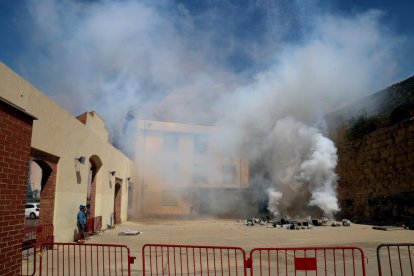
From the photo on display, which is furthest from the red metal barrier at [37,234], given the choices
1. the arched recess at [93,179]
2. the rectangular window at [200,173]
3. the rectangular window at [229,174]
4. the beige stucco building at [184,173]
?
the rectangular window at [229,174]

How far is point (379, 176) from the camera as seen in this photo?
56.4 ft

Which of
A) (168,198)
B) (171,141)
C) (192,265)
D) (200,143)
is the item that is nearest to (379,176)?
(200,143)

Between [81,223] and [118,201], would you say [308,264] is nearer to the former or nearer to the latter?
[81,223]

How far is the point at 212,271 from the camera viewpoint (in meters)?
6.40

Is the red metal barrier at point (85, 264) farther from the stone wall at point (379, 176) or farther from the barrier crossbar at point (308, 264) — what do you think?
the stone wall at point (379, 176)

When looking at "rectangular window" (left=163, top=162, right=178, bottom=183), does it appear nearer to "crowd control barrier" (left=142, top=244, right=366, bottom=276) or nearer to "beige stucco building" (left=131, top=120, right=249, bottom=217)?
"beige stucco building" (left=131, top=120, right=249, bottom=217)

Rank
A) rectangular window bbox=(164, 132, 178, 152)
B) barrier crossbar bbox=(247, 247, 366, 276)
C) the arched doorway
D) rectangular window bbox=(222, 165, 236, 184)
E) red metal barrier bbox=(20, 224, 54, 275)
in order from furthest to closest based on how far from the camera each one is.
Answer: rectangular window bbox=(222, 165, 236, 184) < rectangular window bbox=(164, 132, 178, 152) < the arched doorway < red metal barrier bbox=(20, 224, 54, 275) < barrier crossbar bbox=(247, 247, 366, 276)

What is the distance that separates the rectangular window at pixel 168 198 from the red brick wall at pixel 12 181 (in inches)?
890

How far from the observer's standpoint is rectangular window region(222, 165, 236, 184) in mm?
26931

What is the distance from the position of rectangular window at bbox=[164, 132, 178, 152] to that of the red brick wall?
21.6 meters

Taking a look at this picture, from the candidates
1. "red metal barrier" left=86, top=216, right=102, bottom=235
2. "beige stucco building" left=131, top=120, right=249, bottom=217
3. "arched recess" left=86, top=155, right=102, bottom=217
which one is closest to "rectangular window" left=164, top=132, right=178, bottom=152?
"beige stucco building" left=131, top=120, right=249, bottom=217

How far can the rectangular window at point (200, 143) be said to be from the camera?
25500mm

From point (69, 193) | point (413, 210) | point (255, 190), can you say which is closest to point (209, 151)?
point (255, 190)

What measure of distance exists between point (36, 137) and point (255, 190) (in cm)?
2097
